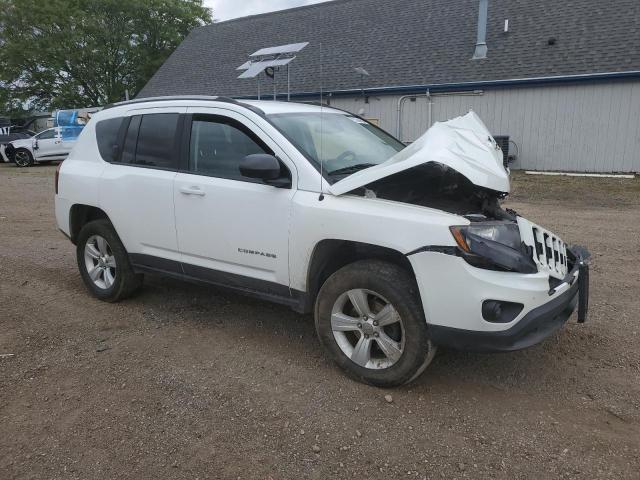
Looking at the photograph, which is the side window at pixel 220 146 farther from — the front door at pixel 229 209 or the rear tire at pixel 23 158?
the rear tire at pixel 23 158

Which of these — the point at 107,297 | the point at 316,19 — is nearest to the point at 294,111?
the point at 107,297

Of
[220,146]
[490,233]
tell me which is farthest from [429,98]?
[490,233]

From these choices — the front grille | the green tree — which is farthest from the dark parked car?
the front grille

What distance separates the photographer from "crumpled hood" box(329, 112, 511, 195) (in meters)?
3.13

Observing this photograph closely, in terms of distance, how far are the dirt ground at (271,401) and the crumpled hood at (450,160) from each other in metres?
1.29

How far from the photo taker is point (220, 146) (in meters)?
4.09

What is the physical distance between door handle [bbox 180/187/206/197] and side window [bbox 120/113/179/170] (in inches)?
10.4

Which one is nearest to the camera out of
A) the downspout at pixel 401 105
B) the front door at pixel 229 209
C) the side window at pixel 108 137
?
the front door at pixel 229 209

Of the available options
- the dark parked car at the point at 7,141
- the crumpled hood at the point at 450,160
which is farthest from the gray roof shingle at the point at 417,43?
the crumpled hood at the point at 450,160

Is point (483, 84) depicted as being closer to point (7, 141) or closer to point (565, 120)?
point (565, 120)

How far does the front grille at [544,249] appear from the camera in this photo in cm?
312

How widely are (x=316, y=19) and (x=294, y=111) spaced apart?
2192cm

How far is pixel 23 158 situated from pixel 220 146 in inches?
832

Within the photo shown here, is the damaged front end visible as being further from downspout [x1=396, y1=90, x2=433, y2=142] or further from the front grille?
downspout [x1=396, y1=90, x2=433, y2=142]
